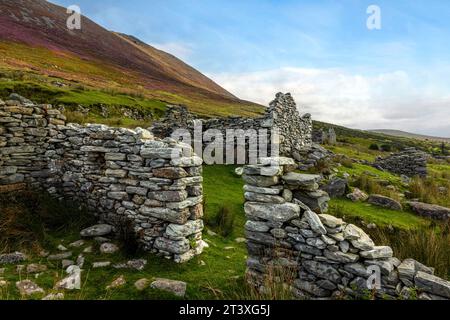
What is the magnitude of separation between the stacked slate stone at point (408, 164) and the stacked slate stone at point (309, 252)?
16.6 metres

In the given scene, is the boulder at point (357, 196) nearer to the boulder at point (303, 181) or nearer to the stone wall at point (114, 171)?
the stone wall at point (114, 171)

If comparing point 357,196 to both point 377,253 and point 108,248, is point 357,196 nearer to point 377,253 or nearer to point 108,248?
point 377,253

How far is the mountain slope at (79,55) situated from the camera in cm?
4025

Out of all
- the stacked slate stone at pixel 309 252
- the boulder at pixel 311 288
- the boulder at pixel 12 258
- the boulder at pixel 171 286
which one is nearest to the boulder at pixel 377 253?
the stacked slate stone at pixel 309 252

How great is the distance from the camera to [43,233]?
734 centimetres

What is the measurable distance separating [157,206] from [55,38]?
62310 millimetres

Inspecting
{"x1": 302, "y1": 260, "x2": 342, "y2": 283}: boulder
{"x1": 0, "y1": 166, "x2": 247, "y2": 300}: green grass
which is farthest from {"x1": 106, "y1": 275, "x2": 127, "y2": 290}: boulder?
{"x1": 302, "y1": 260, "x2": 342, "y2": 283}: boulder

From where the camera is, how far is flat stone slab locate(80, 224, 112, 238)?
741 centimetres

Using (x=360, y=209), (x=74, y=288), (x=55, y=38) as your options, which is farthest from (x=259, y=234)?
(x=55, y=38)

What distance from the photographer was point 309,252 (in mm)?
4902

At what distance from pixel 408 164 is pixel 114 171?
64.3 ft

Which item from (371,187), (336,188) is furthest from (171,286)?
(371,187)

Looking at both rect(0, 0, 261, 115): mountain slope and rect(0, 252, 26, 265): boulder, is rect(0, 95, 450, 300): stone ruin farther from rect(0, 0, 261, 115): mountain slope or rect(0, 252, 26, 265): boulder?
rect(0, 0, 261, 115): mountain slope
